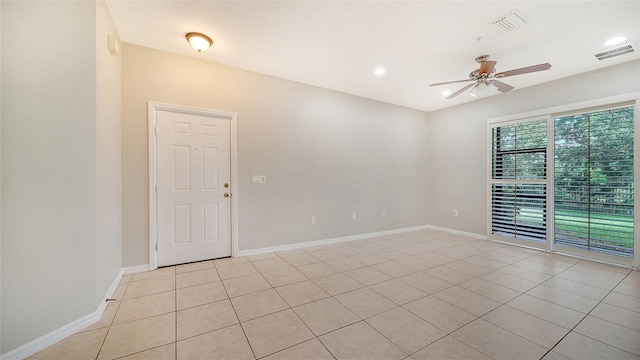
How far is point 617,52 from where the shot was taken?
9.88 ft

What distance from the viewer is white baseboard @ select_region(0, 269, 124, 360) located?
1533 millimetres

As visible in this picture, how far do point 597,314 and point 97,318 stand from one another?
14.0 ft

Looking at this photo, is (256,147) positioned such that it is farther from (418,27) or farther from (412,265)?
(412,265)

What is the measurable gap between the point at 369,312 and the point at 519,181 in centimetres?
397

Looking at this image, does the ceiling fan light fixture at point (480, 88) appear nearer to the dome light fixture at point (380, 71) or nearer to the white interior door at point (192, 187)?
the dome light fixture at point (380, 71)

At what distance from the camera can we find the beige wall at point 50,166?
1564mm

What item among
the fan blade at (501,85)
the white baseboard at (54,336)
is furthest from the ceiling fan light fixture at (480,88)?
the white baseboard at (54,336)

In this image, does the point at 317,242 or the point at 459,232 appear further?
the point at 459,232

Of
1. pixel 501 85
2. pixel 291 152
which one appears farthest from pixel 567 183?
pixel 291 152

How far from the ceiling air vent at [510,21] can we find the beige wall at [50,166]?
12.3 feet

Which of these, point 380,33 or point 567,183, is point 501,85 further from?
point 567,183

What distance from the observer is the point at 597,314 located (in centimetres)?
210

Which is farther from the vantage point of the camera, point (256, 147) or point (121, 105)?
point (256, 147)

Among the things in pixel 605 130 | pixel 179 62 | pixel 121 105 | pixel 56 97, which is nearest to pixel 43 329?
pixel 56 97
